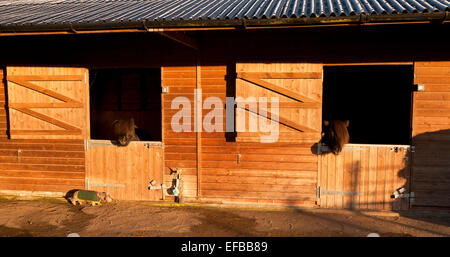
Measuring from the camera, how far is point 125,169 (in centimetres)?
630

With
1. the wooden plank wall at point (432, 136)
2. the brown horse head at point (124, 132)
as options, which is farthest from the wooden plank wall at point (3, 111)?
the wooden plank wall at point (432, 136)

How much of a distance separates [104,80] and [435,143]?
8.75 m

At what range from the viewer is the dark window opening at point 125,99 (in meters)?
9.85

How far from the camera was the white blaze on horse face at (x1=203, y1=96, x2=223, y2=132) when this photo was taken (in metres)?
6.04

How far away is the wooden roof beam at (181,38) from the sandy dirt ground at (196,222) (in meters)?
2.86

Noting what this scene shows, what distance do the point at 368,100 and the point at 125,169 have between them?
24.6 feet

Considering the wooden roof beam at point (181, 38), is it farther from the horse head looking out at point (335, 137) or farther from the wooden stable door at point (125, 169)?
the horse head looking out at point (335, 137)

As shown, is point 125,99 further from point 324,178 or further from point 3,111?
point 324,178

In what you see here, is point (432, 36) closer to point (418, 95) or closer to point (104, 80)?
point (418, 95)

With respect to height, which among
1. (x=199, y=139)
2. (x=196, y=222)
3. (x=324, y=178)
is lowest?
(x=196, y=222)

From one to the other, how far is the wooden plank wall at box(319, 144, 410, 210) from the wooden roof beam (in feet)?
9.65

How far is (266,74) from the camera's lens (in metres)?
5.67

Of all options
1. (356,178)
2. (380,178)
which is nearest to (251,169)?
(356,178)

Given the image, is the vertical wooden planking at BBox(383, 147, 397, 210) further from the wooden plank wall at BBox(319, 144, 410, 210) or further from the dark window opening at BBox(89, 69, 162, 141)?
the dark window opening at BBox(89, 69, 162, 141)
